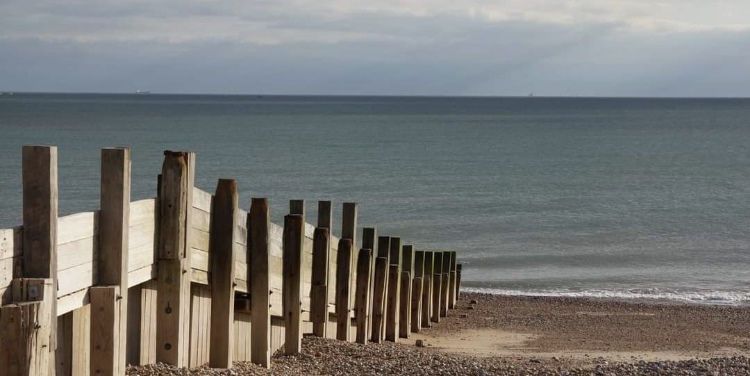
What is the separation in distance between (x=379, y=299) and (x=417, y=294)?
7.80 feet

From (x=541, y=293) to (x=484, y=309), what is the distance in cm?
337

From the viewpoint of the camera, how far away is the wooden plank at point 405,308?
1519 centimetres

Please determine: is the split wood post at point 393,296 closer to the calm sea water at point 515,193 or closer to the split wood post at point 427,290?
the split wood post at point 427,290

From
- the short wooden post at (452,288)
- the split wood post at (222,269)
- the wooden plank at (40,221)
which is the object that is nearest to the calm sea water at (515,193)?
the short wooden post at (452,288)

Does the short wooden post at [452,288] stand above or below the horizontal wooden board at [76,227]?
below

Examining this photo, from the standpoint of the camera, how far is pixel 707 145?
9081cm

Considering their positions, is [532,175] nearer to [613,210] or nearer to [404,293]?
[613,210]

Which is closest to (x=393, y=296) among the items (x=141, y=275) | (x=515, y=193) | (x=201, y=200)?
(x=201, y=200)

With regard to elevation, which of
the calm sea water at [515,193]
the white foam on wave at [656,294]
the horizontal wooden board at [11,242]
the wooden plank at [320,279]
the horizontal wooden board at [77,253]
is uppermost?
the horizontal wooden board at [11,242]

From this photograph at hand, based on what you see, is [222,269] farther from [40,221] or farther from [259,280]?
[40,221]

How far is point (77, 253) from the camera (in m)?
6.74

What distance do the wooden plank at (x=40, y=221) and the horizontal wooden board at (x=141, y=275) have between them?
42.5 inches

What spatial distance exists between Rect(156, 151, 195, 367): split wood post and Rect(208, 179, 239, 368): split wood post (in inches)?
20.7

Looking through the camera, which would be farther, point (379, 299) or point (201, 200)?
point (379, 299)
